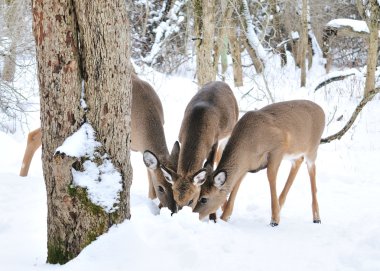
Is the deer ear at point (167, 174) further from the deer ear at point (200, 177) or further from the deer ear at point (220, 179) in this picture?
the deer ear at point (220, 179)

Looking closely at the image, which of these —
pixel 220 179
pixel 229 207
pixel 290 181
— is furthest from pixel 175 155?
pixel 290 181

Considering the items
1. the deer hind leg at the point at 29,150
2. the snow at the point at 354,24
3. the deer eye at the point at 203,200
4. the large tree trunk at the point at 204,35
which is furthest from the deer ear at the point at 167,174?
the snow at the point at 354,24

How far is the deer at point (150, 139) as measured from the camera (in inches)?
241

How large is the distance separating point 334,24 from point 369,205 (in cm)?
1063

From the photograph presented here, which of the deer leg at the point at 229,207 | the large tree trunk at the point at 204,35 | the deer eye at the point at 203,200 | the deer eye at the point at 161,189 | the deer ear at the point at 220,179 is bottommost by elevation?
the deer leg at the point at 229,207

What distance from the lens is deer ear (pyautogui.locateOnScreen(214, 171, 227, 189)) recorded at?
5.82 meters

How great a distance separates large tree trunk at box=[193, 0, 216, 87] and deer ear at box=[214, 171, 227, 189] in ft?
14.1

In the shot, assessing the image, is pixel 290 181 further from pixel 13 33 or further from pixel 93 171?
pixel 13 33

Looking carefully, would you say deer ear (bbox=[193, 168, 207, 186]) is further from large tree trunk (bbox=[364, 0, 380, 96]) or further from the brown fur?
large tree trunk (bbox=[364, 0, 380, 96])

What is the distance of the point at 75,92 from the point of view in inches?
148

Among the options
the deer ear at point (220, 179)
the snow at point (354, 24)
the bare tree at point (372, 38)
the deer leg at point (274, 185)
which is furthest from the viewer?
the snow at point (354, 24)

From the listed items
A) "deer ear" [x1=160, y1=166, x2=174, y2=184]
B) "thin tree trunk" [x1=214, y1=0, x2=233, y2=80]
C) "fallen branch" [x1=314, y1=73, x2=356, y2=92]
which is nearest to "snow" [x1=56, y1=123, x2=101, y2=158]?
"deer ear" [x1=160, y1=166, x2=174, y2=184]

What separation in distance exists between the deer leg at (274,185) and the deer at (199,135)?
2.12 ft

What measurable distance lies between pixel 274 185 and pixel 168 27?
15061 millimetres
